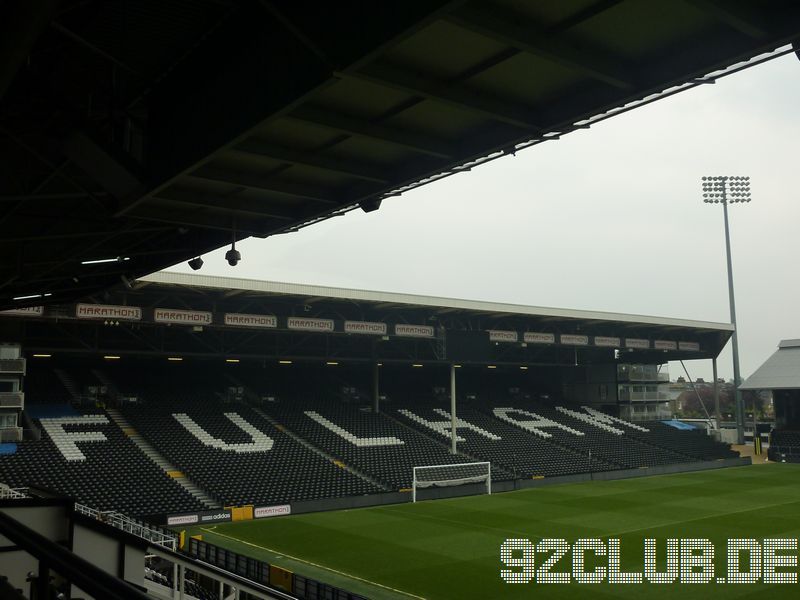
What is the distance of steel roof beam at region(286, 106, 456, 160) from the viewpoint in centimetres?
714

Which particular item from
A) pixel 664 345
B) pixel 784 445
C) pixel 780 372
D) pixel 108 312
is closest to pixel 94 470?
pixel 108 312

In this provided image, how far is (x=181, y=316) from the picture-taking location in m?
37.5

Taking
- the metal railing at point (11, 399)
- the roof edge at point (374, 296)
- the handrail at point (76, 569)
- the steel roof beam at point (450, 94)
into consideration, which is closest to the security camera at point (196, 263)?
the steel roof beam at point (450, 94)

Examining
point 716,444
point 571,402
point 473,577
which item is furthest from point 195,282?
point 716,444

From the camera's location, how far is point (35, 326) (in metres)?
39.9

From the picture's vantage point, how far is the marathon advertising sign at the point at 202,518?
3156 centimetres

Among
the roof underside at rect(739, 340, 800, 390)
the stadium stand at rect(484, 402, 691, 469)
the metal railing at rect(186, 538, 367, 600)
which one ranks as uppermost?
the roof underside at rect(739, 340, 800, 390)

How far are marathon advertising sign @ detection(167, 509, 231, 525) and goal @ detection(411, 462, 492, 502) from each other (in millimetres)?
10254

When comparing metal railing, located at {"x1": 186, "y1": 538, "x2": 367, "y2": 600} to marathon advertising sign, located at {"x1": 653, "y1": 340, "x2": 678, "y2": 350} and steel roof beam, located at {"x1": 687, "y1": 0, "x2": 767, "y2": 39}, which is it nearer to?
steel roof beam, located at {"x1": 687, "y1": 0, "x2": 767, "y2": 39}

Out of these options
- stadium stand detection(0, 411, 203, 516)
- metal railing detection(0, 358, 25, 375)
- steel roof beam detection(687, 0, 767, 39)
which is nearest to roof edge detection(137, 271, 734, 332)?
metal railing detection(0, 358, 25, 375)

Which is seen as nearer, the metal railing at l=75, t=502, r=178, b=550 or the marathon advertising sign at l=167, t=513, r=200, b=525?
the metal railing at l=75, t=502, r=178, b=550

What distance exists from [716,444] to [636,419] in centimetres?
660

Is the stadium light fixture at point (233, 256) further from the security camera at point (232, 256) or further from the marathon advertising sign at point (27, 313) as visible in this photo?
the marathon advertising sign at point (27, 313)

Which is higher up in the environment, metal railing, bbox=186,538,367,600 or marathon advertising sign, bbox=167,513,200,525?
metal railing, bbox=186,538,367,600
